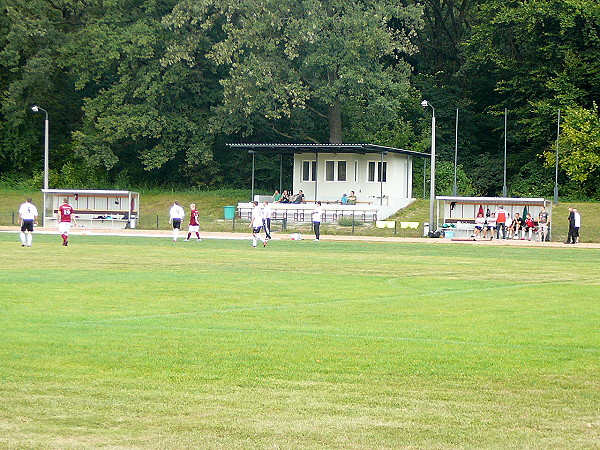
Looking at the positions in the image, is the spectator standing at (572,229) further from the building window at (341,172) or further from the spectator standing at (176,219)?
the building window at (341,172)

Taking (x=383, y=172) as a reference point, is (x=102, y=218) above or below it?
below

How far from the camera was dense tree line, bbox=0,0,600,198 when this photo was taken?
63.1 meters

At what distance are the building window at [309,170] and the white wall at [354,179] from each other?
19 cm

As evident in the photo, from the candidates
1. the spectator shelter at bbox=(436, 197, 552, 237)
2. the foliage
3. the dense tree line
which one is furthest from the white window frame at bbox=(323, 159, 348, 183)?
the foliage

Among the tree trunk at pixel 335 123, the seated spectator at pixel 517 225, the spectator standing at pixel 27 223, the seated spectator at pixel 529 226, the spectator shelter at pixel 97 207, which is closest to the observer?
the spectator standing at pixel 27 223

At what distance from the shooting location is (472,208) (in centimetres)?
5294

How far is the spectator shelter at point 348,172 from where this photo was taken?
58.8 metres

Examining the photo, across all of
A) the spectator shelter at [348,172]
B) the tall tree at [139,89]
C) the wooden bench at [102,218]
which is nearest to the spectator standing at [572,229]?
the spectator shelter at [348,172]

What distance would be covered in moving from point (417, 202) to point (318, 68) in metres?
11.7

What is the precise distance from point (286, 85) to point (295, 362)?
5391 cm

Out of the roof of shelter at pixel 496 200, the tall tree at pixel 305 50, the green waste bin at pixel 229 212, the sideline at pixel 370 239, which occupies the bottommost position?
the sideline at pixel 370 239

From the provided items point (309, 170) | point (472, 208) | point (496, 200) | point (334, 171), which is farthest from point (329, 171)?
point (496, 200)

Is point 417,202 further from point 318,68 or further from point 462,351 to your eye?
point 462,351

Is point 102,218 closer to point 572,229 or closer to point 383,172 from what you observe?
point 383,172
